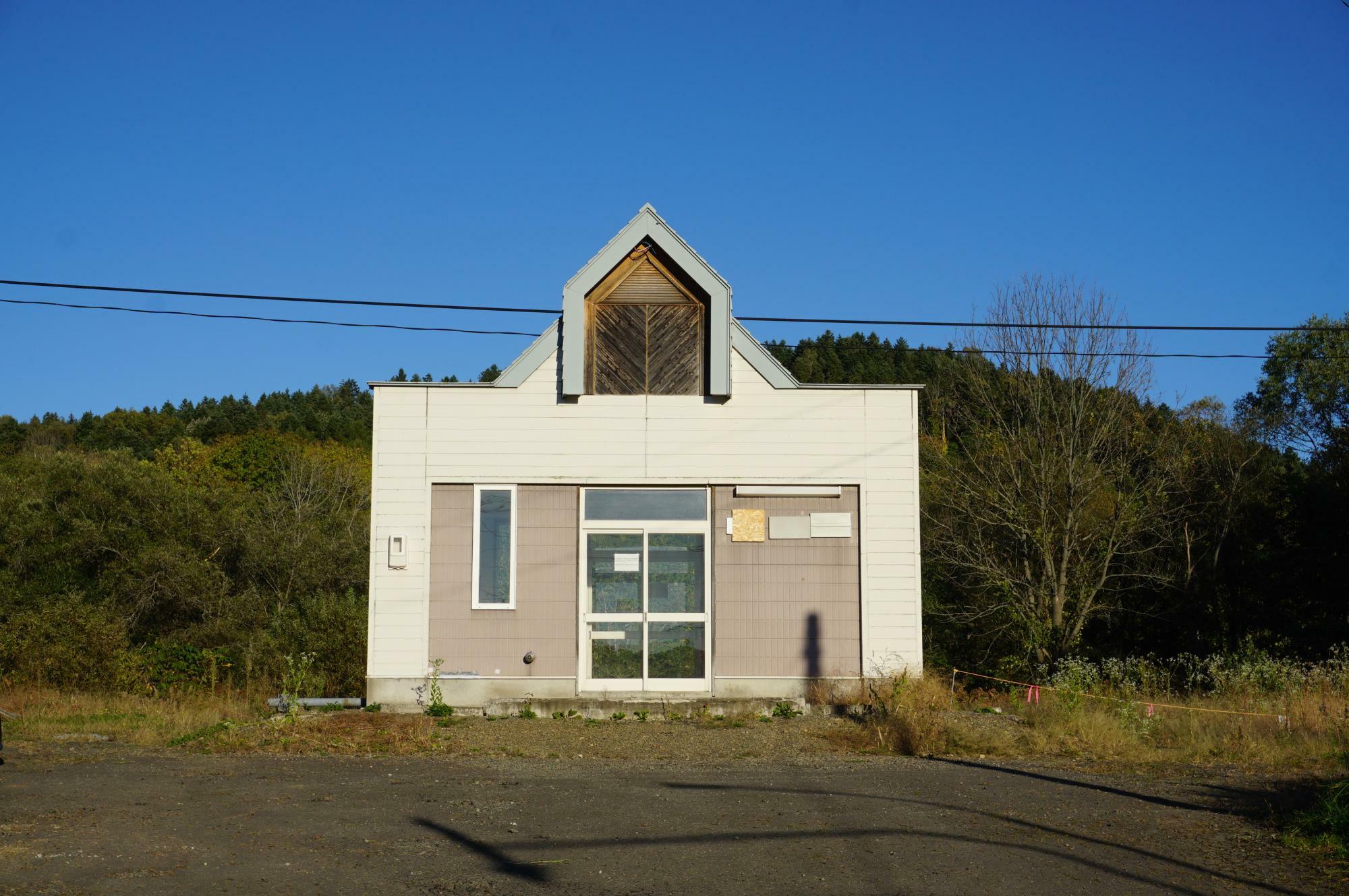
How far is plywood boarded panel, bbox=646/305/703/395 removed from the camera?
15148mm

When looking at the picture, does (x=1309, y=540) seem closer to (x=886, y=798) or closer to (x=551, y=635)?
(x=551, y=635)

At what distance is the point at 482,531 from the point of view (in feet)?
48.6

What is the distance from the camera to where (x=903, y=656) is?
14.8 metres

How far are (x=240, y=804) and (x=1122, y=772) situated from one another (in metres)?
7.84

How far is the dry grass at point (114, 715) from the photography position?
13.3 m

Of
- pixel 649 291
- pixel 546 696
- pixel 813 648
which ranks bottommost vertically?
pixel 546 696

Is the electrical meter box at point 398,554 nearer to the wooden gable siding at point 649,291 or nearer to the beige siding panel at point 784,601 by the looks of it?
the beige siding panel at point 784,601

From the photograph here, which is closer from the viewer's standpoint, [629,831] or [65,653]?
[629,831]

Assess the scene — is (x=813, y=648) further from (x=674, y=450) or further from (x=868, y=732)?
(x=674, y=450)

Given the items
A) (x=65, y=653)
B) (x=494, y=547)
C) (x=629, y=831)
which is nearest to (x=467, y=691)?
(x=494, y=547)

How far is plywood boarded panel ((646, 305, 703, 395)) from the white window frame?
230 centimetres

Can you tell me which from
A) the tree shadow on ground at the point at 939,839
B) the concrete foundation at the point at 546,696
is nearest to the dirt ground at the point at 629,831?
the tree shadow on ground at the point at 939,839

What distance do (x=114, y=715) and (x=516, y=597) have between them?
5.86 m

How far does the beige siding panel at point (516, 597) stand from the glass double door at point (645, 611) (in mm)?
297
